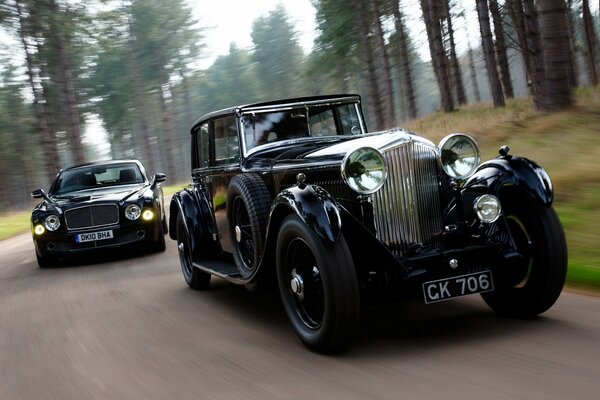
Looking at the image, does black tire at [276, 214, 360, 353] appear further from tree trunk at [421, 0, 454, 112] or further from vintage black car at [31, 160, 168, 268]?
tree trunk at [421, 0, 454, 112]

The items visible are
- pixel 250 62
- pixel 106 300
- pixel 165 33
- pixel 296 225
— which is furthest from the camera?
pixel 250 62

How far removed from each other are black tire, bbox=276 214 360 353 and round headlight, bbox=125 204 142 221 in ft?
17.9

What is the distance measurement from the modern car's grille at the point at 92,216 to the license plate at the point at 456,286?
642 cm

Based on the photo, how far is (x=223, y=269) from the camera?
5469mm

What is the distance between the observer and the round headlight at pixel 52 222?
351 inches

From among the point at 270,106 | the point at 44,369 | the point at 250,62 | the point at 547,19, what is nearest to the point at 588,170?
the point at 547,19

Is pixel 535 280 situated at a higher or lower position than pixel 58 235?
lower

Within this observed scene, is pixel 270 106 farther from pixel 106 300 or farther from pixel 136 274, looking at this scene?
pixel 136 274

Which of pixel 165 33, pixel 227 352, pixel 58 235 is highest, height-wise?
pixel 165 33

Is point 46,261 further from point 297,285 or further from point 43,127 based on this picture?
point 43,127

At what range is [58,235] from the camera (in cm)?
895

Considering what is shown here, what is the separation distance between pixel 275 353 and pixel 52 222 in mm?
6117

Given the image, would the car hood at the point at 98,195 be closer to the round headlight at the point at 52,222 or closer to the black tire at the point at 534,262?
the round headlight at the point at 52,222

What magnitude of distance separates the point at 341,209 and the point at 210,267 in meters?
2.22
